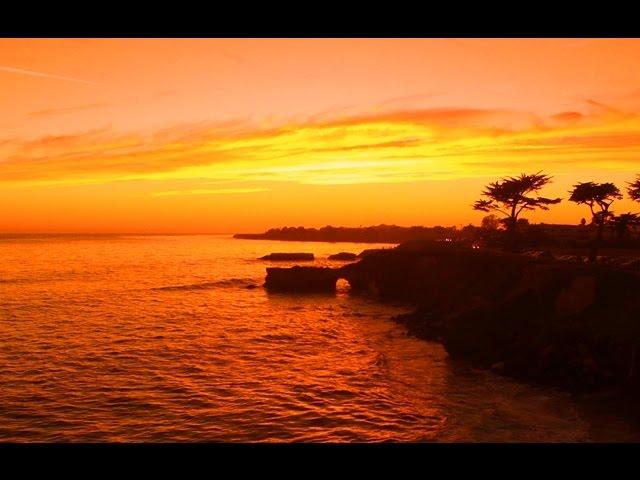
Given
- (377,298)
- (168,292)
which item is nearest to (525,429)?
(377,298)

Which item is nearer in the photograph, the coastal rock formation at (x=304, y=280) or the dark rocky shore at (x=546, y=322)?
the dark rocky shore at (x=546, y=322)

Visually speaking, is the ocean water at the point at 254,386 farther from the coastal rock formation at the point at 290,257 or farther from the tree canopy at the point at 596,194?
the coastal rock formation at the point at 290,257

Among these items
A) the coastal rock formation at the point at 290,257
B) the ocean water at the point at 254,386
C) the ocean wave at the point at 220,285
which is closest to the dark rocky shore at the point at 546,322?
the ocean water at the point at 254,386

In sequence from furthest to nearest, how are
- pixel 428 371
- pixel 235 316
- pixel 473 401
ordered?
1. pixel 235 316
2. pixel 428 371
3. pixel 473 401

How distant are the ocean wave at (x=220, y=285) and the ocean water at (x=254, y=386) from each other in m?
21.8

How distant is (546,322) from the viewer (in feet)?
88.5

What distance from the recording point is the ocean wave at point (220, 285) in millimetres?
71425

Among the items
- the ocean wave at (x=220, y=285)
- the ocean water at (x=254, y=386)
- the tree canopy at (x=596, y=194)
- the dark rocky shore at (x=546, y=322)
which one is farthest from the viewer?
the ocean wave at (x=220, y=285)

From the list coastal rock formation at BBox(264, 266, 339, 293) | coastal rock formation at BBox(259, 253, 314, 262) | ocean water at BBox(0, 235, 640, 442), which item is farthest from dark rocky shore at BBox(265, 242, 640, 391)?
coastal rock formation at BBox(259, 253, 314, 262)

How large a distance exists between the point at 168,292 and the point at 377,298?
26.9 metres
